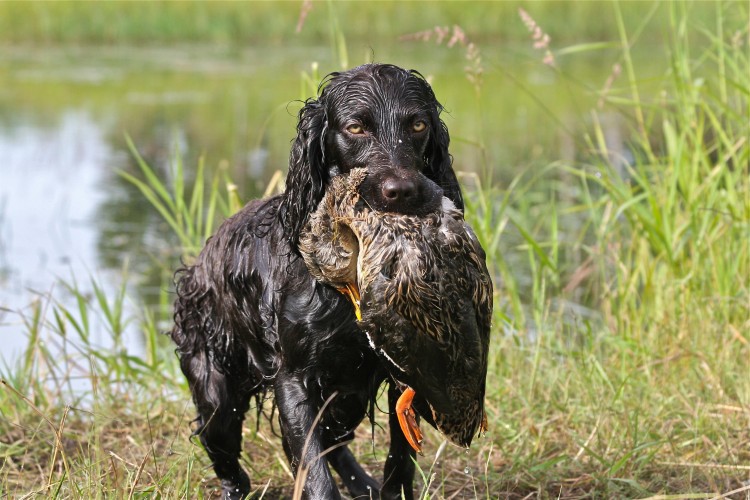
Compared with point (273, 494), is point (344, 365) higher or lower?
higher

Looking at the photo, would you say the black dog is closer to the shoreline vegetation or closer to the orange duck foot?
the orange duck foot

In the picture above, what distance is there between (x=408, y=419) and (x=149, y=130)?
36.4 ft

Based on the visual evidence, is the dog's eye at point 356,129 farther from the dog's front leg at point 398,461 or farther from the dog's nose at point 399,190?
the dog's front leg at point 398,461

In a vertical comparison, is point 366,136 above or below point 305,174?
above

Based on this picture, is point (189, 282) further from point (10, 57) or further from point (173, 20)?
point (173, 20)

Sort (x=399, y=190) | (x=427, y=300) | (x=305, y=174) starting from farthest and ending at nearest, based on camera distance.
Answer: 1. (x=305, y=174)
2. (x=399, y=190)
3. (x=427, y=300)

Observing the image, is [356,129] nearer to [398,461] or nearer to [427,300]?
[427,300]

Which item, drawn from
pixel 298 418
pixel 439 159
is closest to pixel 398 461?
pixel 298 418

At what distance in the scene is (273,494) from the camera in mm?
4426

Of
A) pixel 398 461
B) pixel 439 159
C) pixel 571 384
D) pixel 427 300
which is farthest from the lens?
pixel 571 384

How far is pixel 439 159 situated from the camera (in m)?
3.67

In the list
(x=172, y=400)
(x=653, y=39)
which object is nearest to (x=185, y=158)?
(x=172, y=400)

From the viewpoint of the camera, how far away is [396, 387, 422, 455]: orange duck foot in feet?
10.4

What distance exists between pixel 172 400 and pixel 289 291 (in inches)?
80.9
